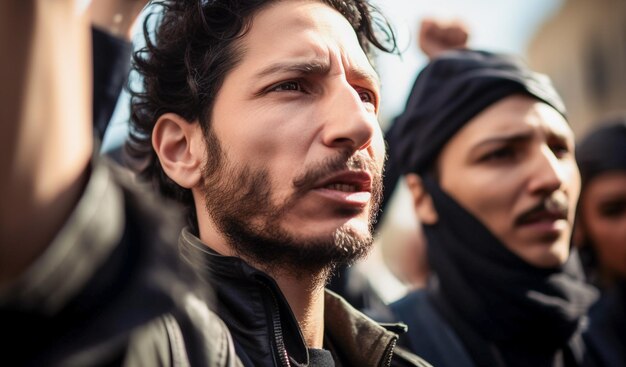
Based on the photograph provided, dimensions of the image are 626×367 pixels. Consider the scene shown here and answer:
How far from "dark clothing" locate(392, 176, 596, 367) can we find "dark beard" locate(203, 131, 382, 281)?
116cm

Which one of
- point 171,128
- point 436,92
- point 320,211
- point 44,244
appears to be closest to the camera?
point 44,244

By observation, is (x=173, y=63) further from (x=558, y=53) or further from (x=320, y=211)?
(x=558, y=53)

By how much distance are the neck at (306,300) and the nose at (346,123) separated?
0.43m

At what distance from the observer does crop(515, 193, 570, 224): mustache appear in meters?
3.04

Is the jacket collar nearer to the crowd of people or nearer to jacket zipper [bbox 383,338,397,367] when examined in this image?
the crowd of people

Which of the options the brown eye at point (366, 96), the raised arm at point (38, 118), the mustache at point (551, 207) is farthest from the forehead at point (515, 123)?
the raised arm at point (38, 118)

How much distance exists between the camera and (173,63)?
97.0 inches

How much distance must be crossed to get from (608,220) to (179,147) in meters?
3.05

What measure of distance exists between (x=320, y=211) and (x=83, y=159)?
106cm

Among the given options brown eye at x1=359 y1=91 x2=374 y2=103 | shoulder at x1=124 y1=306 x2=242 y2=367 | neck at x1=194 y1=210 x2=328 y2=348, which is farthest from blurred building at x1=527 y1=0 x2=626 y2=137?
shoulder at x1=124 y1=306 x2=242 y2=367

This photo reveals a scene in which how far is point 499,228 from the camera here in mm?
3137

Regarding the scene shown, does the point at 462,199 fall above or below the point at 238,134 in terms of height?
below

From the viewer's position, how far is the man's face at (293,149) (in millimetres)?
1986

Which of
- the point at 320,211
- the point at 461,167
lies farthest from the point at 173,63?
the point at 461,167
